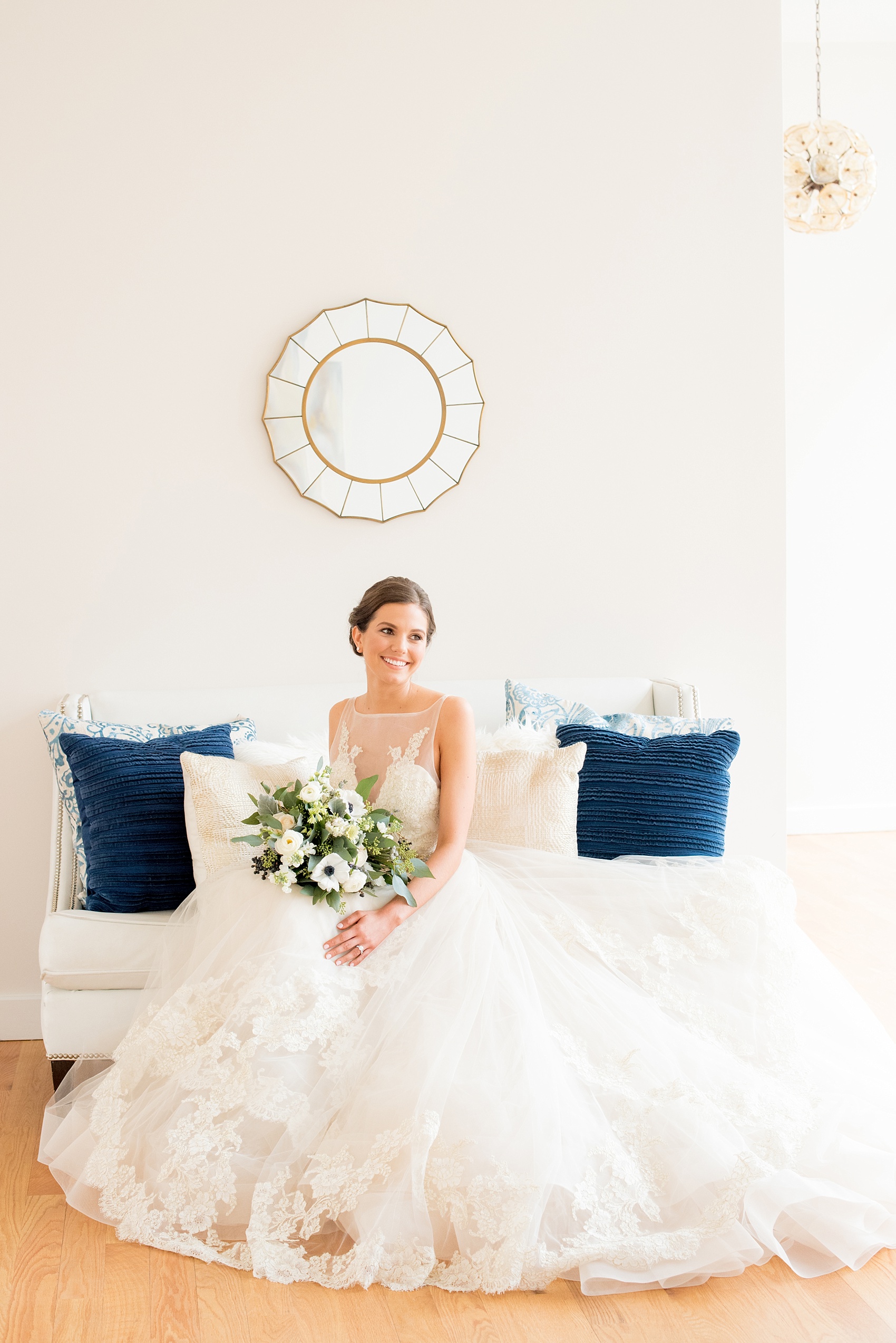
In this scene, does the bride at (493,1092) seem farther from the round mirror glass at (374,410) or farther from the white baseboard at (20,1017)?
the round mirror glass at (374,410)

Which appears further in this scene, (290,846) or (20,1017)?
(20,1017)

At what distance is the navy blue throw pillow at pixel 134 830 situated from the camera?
104 inches

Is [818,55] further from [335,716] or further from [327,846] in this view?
[327,846]

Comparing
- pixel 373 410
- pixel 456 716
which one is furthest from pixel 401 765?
pixel 373 410

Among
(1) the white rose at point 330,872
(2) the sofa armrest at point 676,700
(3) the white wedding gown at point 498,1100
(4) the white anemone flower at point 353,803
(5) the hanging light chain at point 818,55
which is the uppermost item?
(5) the hanging light chain at point 818,55

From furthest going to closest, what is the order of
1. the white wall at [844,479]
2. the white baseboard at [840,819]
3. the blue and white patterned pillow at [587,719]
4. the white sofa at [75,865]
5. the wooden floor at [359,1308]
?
the white baseboard at [840,819]
the white wall at [844,479]
the blue and white patterned pillow at [587,719]
the white sofa at [75,865]
the wooden floor at [359,1308]

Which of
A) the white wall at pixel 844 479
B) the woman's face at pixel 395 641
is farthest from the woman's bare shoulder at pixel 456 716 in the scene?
the white wall at pixel 844 479

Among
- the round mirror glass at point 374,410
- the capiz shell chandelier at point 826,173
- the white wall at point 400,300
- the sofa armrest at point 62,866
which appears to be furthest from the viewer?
the capiz shell chandelier at point 826,173

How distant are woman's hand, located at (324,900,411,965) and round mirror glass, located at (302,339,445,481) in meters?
1.62

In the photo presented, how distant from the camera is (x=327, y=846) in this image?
6.96ft

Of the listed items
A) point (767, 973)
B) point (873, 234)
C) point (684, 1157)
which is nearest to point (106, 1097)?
point (684, 1157)

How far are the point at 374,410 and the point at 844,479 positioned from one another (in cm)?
321

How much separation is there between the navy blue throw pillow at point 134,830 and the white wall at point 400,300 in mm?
543

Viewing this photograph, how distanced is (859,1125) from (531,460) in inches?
86.5
